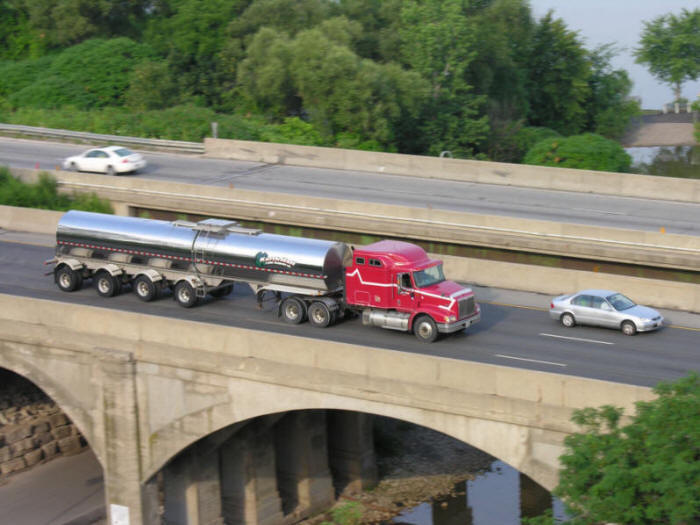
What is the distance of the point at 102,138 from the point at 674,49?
52.4 meters

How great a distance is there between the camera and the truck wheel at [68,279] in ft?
114

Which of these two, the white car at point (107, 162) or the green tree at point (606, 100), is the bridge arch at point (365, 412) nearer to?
the white car at point (107, 162)

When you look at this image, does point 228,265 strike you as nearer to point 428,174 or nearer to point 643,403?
point 643,403

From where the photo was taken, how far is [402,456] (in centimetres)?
3959

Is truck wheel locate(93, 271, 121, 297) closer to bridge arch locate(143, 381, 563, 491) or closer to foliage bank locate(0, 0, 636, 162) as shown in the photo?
bridge arch locate(143, 381, 563, 491)

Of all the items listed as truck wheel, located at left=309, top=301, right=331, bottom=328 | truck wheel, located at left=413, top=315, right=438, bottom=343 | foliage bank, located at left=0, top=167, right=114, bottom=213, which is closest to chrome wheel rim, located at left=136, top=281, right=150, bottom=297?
truck wheel, located at left=309, top=301, right=331, bottom=328

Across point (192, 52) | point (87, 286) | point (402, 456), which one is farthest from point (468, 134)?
point (87, 286)

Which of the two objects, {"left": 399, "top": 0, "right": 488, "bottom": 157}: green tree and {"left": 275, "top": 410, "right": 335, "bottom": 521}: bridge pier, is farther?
{"left": 399, "top": 0, "right": 488, "bottom": 157}: green tree

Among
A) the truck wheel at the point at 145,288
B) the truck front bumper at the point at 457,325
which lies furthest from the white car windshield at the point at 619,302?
the truck wheel at the point at 145,288

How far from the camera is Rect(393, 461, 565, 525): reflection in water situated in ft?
114

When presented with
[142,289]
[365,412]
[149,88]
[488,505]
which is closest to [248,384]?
[365,412]

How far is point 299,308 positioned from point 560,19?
182ft

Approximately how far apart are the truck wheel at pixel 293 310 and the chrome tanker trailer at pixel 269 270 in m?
0.03

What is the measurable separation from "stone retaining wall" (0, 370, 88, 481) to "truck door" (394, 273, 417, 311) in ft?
59.4
